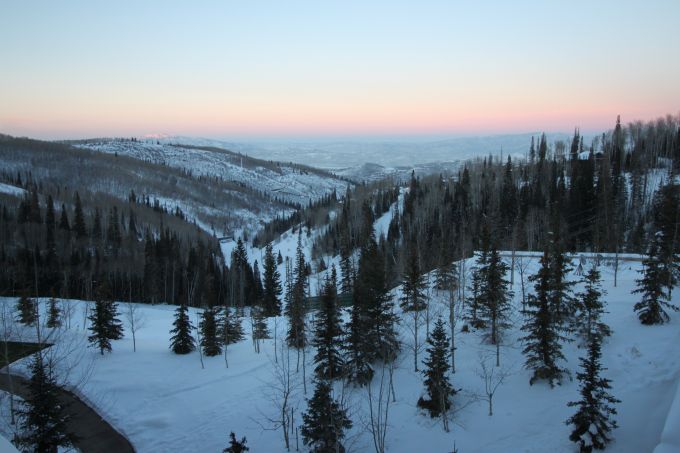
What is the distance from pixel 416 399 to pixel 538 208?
64.1m

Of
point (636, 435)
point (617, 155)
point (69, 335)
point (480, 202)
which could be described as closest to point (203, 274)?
point (69, 335)

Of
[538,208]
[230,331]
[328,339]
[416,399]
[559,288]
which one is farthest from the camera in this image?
[538,208]

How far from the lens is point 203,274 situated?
3147 inches

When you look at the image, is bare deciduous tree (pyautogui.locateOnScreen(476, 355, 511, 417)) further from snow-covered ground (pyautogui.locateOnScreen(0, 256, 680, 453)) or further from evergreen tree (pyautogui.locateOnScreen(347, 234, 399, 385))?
evergreen tree (pyautogui.locateOnScreen(347, 234, 399, 385))

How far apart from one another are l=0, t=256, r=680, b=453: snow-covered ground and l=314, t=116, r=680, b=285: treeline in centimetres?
1780

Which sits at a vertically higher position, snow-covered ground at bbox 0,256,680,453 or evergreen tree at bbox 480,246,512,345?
evergreen tree at bbox 480,246,512,345

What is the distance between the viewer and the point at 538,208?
77.6 meters

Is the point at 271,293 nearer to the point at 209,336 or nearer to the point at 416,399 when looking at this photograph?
the point at 209,336

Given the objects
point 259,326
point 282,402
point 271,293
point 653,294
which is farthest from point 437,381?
point 271,293

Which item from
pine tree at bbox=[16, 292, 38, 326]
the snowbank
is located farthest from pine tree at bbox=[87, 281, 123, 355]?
the snowbank

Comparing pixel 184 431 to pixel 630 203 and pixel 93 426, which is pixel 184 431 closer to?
pixel 93 426

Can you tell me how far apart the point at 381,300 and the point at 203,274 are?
59.6 meters

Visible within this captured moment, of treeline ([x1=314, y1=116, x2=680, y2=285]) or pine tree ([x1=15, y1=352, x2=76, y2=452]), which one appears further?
treeline ([x1=314, y1=116, x2=680, y2=285])

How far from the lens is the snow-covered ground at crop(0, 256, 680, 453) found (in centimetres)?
1945
